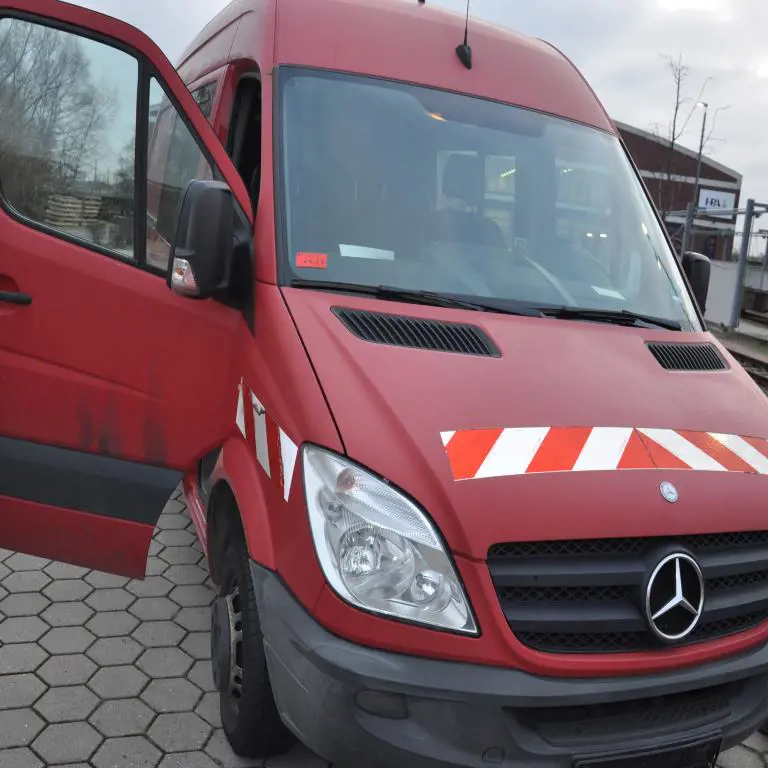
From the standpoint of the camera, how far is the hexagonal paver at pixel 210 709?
2839mm

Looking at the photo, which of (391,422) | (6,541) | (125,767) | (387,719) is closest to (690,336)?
(391,422)

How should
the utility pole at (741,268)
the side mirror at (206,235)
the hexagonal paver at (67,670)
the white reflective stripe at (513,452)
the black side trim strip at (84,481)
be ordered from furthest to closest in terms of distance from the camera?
the utility pole at (741,268) < the hexagonal paver at (67,670) < the black side trim strip at (84,481) < the side mirror at (206,235) < the white reflective stripe at (513,452)

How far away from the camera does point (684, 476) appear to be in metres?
2.10

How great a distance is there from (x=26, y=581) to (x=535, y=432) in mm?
2735

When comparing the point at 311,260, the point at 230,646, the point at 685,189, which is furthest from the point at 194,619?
the point at 685,189

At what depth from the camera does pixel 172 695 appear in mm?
2963

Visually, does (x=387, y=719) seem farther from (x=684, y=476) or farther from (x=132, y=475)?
(x=132, y=475)

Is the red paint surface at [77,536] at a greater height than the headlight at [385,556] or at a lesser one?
lesser

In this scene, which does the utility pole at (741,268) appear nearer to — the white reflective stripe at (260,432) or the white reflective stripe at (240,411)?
the white reflective stripe at (240,411)

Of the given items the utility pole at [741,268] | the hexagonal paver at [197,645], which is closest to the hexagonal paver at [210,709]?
the hexagonal paver at [197,645]

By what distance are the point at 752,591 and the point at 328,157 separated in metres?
1.88

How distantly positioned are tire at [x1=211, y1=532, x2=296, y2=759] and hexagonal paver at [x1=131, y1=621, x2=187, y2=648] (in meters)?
0.73

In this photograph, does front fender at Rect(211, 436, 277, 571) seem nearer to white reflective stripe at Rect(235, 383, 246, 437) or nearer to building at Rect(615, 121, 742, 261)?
white reflective stripe at Rect(235, 383, 246, 437)

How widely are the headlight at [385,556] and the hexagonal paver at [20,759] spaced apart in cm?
140
